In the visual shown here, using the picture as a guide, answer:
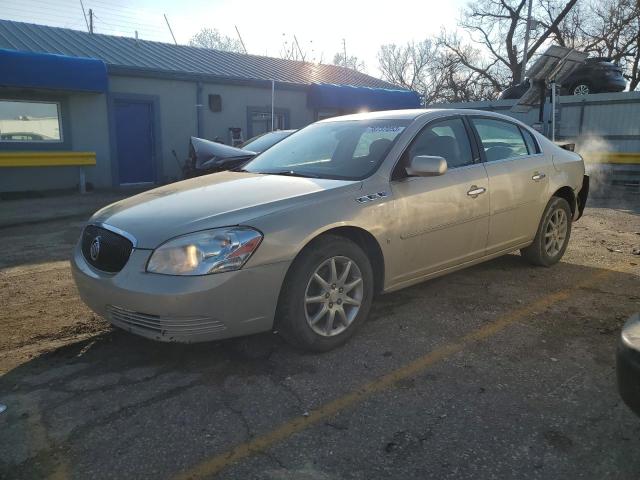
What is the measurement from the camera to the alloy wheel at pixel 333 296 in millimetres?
3342

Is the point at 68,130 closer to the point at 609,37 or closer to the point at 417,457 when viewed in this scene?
the point at 417,457

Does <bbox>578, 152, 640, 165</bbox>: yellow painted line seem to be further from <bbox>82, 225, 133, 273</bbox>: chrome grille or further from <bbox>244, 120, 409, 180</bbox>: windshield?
<bbox>82, 225, 133, 273</bbox>: chrome grille

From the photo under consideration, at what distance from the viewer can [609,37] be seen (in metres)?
32.1

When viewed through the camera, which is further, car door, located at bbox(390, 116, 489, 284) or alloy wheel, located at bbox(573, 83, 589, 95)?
alloy wheel, located at bbox(573, 83, 589, 95)

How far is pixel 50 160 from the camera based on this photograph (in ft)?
38.4

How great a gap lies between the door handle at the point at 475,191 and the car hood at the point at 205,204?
1.13m

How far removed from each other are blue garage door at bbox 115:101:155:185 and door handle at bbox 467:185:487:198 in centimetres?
1102

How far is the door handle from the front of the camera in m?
4.25

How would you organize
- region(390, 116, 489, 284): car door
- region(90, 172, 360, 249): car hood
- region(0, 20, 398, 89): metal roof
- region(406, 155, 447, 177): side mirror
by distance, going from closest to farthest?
region(90, 172, 360, 249): car hood < region(406, 155, 447, 177): side mirror < region(390, 116, 489, 284): car door < region(0, 20, 398, 89): metal roof

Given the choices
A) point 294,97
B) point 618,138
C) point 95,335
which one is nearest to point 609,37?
point 618,138

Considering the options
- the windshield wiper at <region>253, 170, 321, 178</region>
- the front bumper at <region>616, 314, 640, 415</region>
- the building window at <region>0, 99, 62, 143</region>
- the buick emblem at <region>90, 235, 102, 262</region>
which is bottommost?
the front bumper at <region>616, 314, 640, 415</region>

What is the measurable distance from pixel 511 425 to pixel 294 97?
14.7 m

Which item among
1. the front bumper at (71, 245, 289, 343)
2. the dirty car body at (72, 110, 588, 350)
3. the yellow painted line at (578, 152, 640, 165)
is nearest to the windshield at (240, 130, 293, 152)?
the dirty car body at (72, 110, 588, 350)

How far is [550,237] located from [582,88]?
41.4ft
